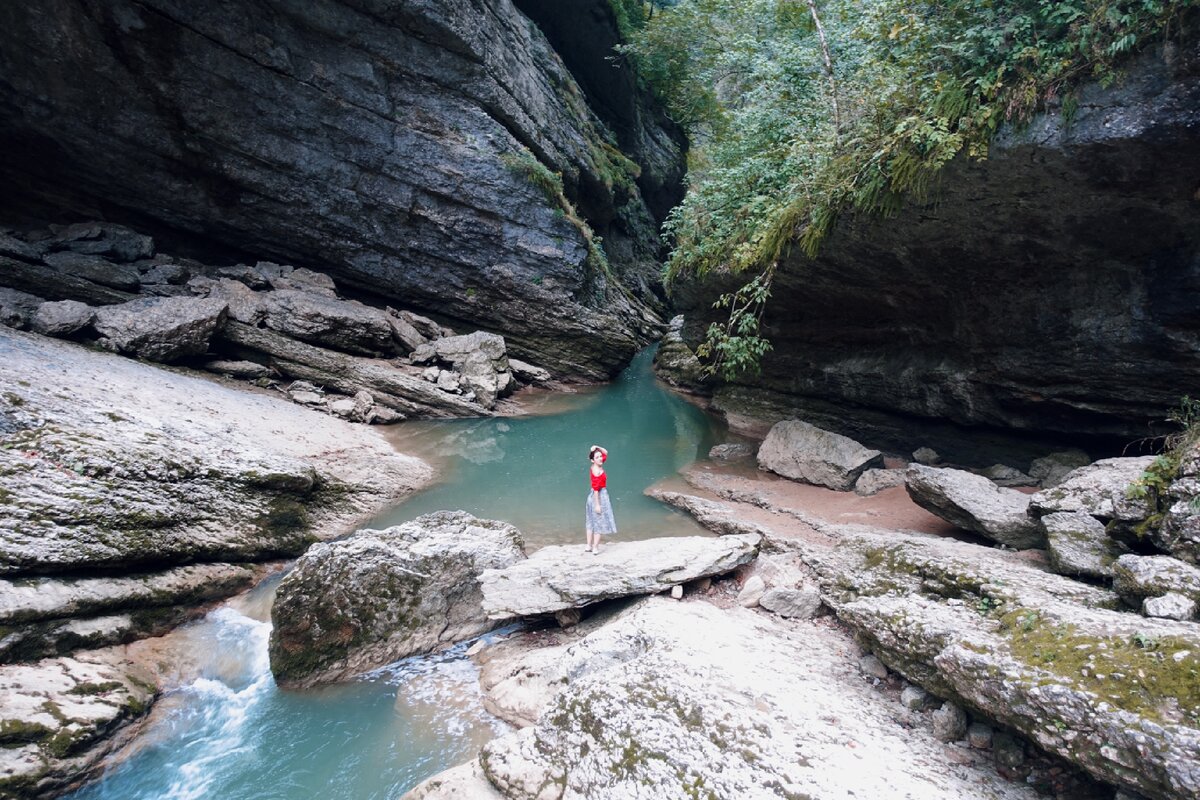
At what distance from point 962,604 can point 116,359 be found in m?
14.5

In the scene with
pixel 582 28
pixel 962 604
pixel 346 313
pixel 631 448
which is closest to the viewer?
pixel 962 604

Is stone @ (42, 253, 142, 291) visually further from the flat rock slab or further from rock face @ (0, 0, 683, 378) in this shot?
the flat rock slab

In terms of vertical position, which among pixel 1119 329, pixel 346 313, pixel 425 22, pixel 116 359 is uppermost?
pixel 425 22

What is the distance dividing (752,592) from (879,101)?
7.15m

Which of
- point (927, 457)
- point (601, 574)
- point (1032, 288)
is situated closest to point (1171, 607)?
point (601, 574)

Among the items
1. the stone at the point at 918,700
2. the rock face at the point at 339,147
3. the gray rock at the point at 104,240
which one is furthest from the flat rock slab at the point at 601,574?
the gray rock at the point at 104,240

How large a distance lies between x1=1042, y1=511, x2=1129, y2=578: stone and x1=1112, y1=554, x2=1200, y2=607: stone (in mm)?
432

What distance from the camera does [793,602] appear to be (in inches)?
249

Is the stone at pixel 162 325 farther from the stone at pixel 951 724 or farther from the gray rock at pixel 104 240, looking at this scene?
the stone at pixel 951 724

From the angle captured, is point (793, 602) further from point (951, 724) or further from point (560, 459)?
point (560, 459)

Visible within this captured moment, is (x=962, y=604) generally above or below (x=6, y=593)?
above

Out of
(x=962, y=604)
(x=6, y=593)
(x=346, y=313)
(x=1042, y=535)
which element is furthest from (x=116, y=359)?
(x=1042, y=535)

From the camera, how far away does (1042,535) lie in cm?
659

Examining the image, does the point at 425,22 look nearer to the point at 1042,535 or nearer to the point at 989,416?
the point at 989,416
